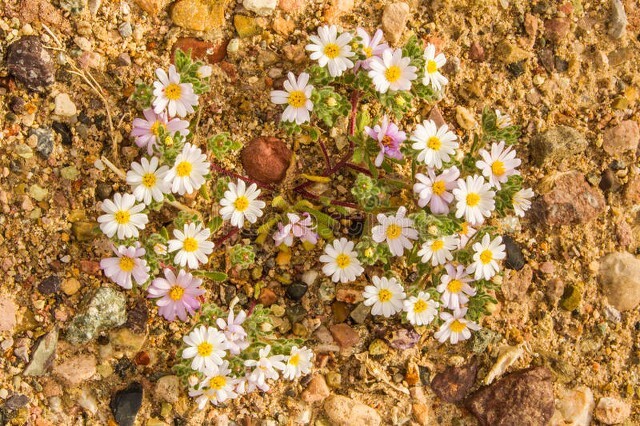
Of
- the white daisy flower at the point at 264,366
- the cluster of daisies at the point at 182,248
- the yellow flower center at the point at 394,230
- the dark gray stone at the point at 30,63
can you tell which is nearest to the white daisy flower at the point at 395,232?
the yellow flower center at the point at 394,230

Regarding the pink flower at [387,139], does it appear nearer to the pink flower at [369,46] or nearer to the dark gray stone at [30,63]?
the pink flower at [369,46]

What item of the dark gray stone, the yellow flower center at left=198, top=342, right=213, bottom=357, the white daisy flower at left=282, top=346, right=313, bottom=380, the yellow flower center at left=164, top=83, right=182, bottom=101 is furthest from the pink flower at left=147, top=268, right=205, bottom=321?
the dark gray stone

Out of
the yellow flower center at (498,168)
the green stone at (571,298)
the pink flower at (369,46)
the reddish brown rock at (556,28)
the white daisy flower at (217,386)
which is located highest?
the reddish brown rock at (556,28)

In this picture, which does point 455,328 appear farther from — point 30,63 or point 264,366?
point 30,63

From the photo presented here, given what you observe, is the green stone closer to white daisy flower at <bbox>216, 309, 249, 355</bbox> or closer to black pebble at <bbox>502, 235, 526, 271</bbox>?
black pebble at <bbox>502, 235, 526, 271</bbox>

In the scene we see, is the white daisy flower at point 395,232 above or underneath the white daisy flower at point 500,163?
underneath

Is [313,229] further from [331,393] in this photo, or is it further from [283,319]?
[331,393]

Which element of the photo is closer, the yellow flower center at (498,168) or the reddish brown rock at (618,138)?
the yellow flower center at (498,168)

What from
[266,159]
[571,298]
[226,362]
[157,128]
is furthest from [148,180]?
[571,298]
